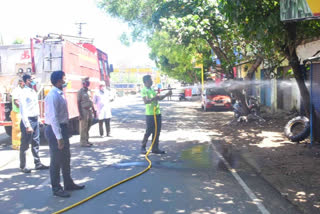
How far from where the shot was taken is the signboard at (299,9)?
5673 mm

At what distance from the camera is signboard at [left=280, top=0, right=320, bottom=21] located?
567 cm

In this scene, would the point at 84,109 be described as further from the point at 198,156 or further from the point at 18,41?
the point at 18,41

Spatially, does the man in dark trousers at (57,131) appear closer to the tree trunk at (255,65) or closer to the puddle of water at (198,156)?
the puddle of water at (198,156)

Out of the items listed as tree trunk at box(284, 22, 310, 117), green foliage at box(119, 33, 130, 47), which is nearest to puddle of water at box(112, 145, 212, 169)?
tree trunk at box(284, 22, 310, 117)

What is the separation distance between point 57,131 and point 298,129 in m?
8.00

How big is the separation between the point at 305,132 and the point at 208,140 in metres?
2.80

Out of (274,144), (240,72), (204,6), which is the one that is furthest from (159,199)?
(240,72)

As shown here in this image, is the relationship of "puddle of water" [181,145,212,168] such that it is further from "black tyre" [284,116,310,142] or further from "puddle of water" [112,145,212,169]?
"black tyre" [284,116,310,142]

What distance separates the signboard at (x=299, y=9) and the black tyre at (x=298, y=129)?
400 cm

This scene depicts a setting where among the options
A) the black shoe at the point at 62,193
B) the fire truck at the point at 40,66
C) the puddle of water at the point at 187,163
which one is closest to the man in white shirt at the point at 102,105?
the fire truck at the point at 40,66

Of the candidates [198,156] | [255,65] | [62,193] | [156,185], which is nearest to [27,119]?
[62,193]

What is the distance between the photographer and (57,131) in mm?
5047

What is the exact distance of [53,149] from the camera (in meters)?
5.17

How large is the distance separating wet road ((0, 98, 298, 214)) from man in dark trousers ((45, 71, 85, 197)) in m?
0.32
